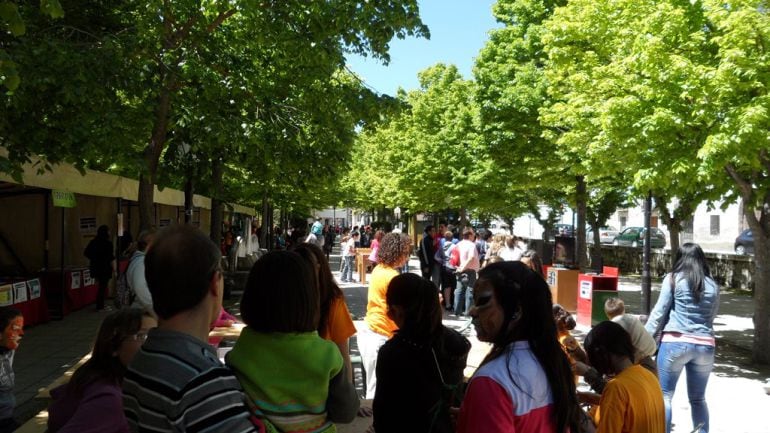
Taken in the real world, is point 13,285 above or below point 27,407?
above

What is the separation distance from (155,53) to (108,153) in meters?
2.12

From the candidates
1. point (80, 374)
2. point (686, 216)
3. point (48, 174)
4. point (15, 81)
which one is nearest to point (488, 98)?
point (686, 216)

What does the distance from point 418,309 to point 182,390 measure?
172 centimetres

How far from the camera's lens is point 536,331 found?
6.91ft

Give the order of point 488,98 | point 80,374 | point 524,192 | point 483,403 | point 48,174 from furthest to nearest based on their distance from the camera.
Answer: point 524,192
point 488,98
point 48,174
point 80,374
point 483,403

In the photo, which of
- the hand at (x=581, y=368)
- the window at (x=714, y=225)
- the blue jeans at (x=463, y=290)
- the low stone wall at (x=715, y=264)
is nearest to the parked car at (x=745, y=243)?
the low stone wall at (x=715, y=264)

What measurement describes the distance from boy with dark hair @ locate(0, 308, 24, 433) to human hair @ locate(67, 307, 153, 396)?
2.05 meters

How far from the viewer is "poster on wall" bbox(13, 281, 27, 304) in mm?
11258

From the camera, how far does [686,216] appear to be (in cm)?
1491

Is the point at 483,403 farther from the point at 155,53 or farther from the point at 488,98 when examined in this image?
the point at 488,98

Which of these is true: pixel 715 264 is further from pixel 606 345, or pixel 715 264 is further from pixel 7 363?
Answer: pixel 7 363

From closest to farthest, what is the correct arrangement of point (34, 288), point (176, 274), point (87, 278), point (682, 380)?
point (176, 274)
point (682, 380)
point (34, 288)
point (87, 278)

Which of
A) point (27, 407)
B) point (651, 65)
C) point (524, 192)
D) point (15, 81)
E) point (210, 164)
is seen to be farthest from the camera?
point (524, 192)

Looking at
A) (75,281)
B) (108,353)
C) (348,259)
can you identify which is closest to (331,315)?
(108,353)
